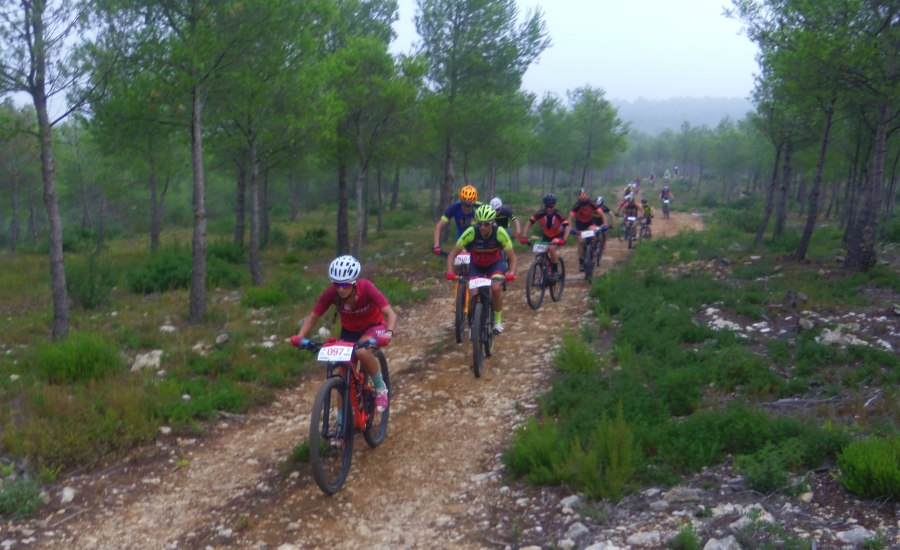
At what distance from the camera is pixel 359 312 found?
6109 millimetres

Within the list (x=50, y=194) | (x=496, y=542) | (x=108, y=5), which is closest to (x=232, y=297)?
(x=50, y=194)

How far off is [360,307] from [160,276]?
10.6 meters

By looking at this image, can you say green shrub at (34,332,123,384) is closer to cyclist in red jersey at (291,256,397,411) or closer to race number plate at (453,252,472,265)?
cyclist in red jersey at (291,256,397,411)

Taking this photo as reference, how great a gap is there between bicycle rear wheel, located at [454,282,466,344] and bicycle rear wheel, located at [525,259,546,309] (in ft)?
7.28

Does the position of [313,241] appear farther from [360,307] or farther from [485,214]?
[360,307]

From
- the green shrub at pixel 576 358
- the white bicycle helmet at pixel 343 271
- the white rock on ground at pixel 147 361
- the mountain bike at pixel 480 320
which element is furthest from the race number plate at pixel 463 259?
the white rock on ground at pixel 147 361

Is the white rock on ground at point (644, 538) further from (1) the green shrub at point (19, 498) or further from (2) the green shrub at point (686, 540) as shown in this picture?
(1) the green shrub at point (19, 498)

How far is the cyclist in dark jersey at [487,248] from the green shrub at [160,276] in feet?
28.0

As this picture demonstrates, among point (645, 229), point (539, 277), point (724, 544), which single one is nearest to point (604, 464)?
point (724, 544)

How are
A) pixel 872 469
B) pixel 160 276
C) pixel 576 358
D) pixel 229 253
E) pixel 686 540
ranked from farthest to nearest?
pixel 229 253 → pixel 160 276 → pixel 576 358 → pixel 872 469 → pixel 686 540

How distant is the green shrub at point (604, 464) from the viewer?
16.6ft

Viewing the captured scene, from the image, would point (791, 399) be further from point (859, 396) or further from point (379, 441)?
point (379, 441)

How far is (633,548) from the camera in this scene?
13.9 ft

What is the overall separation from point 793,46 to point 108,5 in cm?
1286
